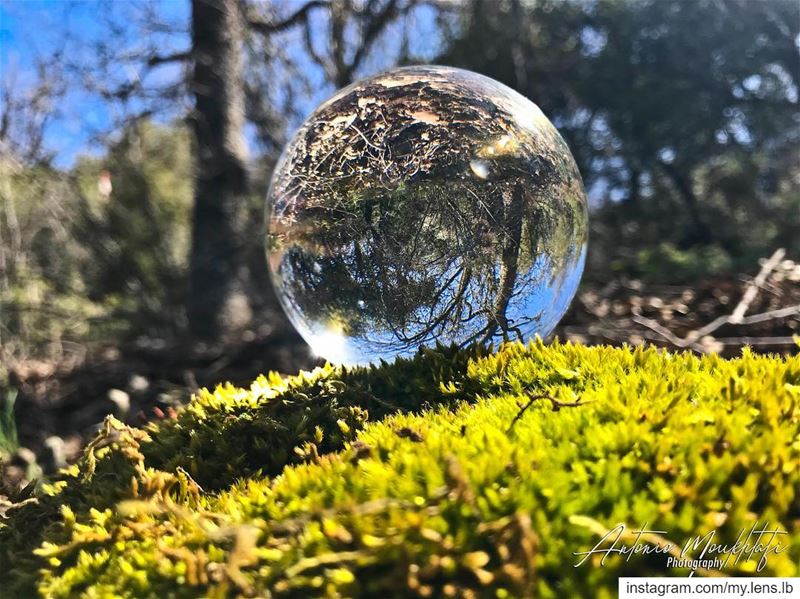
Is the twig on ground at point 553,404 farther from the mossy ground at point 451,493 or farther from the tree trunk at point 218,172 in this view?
the tree trunk at point 218,172

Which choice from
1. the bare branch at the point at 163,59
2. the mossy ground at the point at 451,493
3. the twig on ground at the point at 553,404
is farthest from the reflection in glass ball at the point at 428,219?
the bare branch at the point at 163,59

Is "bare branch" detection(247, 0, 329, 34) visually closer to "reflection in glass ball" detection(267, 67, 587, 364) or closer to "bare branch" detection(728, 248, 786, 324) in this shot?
"bare branch" detection(728, 248, 786, 324)

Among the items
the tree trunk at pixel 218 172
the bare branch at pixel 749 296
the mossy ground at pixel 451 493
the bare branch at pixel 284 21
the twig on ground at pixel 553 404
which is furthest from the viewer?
the bare branch at pixel 284 21

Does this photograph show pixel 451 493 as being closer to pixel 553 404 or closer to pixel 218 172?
pixel 553 404

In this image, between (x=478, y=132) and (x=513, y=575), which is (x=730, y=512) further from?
(x=478, y=132)

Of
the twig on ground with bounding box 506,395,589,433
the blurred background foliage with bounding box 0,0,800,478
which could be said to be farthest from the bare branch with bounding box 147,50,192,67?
the twig on ground with bounding box 506,395,589,433

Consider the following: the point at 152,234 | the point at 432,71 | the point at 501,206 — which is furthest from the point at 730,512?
the point at 152,234
